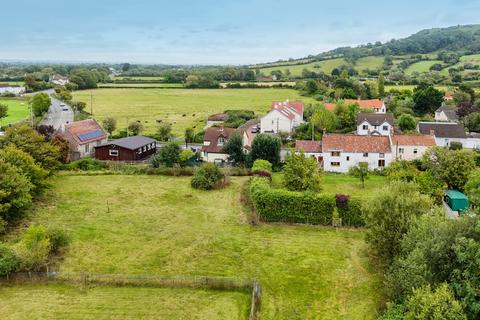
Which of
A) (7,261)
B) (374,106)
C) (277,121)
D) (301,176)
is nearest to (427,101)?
(374,106)

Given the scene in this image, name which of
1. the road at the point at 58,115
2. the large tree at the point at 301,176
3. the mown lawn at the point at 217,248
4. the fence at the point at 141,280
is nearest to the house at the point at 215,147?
the mown lawn at the point at 217,248

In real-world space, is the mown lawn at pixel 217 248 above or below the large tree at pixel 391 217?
below

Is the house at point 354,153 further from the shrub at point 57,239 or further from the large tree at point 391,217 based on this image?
the shrub at point 57,239

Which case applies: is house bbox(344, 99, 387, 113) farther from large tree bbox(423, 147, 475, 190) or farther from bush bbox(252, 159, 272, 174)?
large tree bbox(423, 147, 475, 190)

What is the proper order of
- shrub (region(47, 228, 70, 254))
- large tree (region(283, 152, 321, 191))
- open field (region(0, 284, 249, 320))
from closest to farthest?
open field (region(0, 284, 249, 320)) < shrub (region(47, 228, 70, 254)) < large tree (region(283, 152, 321, 191))

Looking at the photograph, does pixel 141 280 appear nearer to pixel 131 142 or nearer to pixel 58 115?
pixel 131 142

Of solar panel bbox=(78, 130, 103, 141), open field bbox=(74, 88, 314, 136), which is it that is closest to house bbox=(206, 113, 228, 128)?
open field bbox=(74, 88, 314, 136)
